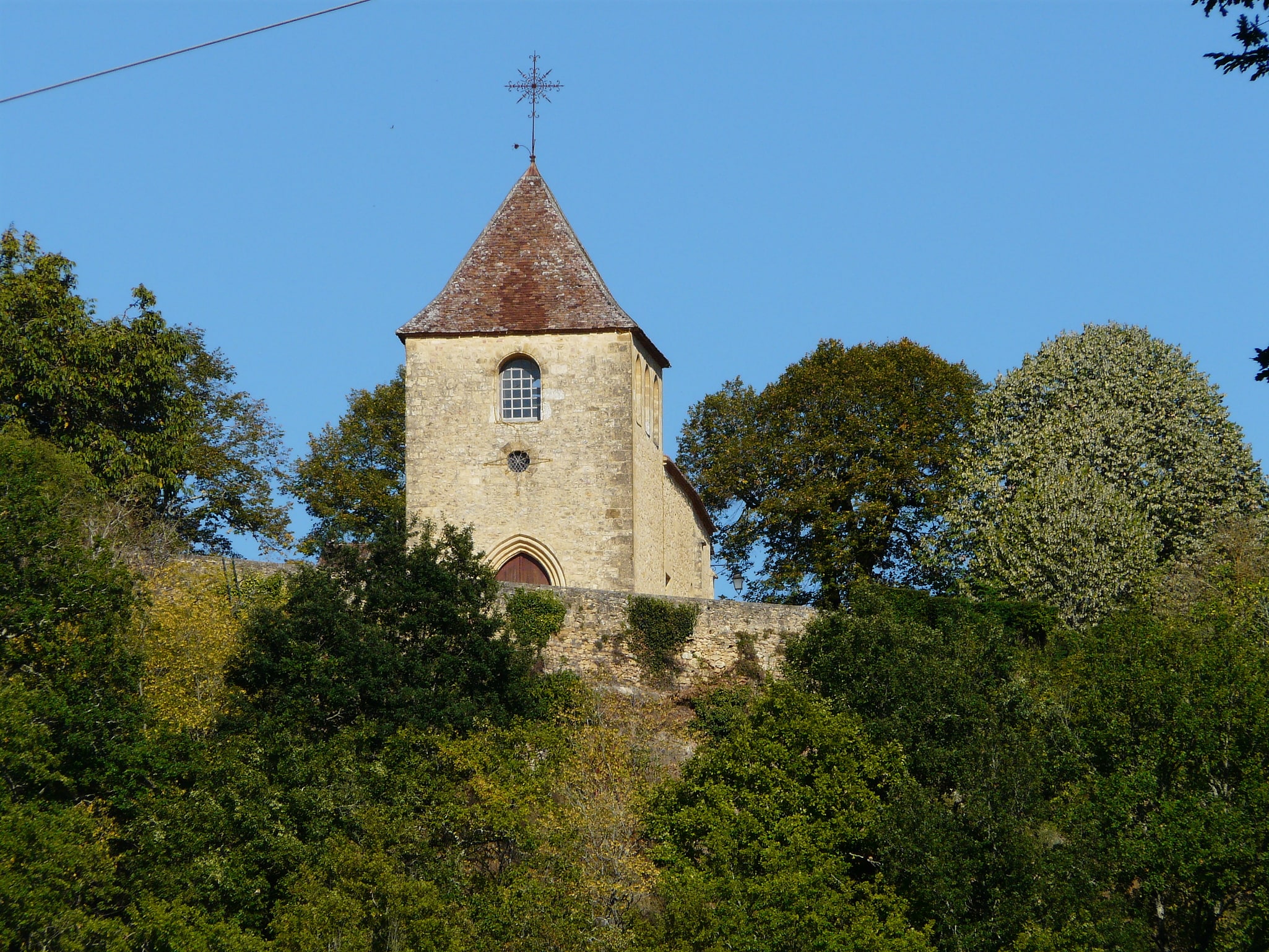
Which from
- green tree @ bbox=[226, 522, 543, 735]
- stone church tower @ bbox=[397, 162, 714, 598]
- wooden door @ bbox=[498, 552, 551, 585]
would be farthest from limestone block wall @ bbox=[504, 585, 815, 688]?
green tree @ bbox=[226, 522, 543, 735]

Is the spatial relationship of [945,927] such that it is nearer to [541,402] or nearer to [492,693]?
[492,693]

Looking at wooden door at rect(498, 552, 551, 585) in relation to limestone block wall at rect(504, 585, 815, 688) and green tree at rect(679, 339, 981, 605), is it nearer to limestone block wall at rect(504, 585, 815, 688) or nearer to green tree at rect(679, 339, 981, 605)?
limestone block wall at rect(504, 585, 815, 688)

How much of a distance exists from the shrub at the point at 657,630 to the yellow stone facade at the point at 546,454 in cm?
210

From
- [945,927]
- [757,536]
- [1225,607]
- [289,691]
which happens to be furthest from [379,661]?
[757,536]

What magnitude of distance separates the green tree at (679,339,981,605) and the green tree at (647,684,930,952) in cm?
1546

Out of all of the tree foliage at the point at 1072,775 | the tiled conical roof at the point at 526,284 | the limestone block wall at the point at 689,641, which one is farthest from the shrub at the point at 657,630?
the tiled conical roof at the point at 526,284

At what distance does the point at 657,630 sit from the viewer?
35.2m

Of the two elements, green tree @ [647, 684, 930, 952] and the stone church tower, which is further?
the stone church tower

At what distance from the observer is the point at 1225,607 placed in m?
34.5

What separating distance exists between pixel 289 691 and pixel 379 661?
1451 mm

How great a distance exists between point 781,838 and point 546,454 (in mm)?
11428

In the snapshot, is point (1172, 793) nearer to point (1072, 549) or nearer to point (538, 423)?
point (1072, 549)

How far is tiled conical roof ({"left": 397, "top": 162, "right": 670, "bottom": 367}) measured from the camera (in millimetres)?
38844

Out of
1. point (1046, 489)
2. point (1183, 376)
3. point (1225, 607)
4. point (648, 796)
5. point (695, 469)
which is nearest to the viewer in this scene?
point (648, 796)
